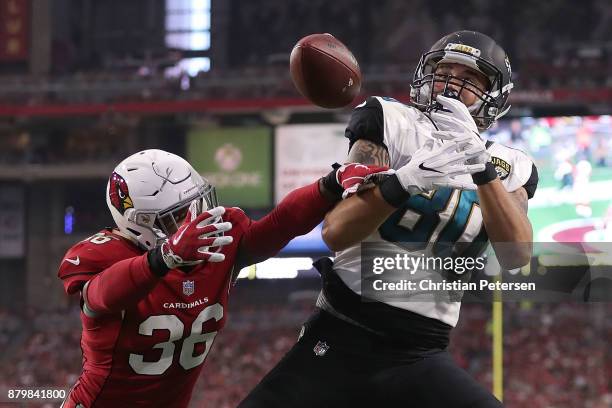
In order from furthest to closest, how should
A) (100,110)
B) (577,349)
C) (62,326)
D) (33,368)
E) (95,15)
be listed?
(95,15)
(100,110)
(62,326)
(33,368)
(577,349)

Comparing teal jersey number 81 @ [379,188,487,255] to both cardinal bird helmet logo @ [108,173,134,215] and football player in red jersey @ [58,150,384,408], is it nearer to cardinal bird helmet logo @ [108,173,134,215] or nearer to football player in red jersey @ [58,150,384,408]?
football player in red jersey @ [58,150,384,408]

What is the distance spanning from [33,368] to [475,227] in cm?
1279

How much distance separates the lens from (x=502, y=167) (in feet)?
9.32

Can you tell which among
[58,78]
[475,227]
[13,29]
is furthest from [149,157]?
[13,29]

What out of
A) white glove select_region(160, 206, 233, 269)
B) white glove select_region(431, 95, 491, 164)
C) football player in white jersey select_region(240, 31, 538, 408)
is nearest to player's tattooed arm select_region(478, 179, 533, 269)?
football player in white jersey select_region(240, 31, 538, 408)

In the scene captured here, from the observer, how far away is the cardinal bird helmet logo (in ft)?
9.28

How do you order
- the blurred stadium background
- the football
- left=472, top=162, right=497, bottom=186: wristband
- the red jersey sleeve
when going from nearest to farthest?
left=472, top=162, right=497, bottom=186: wristband → the red jersey sleeve → the football → the blurred stadium background

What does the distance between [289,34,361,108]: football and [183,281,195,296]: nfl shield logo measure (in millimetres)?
752

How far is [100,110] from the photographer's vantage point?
16750 mm

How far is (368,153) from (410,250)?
304mm

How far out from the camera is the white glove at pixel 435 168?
7.77 feet

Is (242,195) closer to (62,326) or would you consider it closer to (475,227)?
(62,326)

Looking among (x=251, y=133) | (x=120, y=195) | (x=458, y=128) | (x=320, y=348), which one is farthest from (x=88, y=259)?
(x=251, y=133)

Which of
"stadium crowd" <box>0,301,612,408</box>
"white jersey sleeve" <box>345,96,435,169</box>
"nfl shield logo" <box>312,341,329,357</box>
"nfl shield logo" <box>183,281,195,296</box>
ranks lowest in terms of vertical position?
"stadium crowd" <box>0,301,612,408</box>
